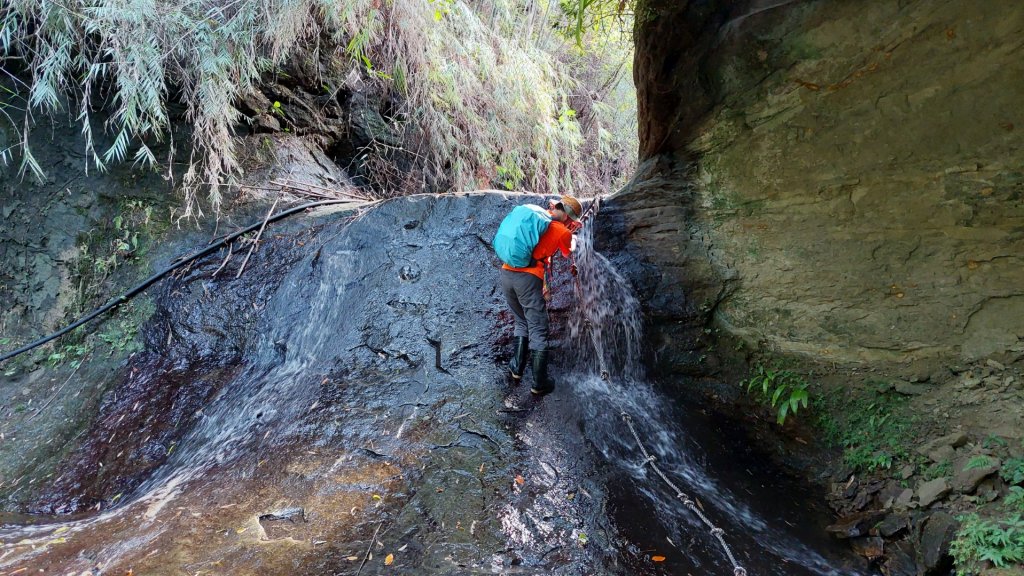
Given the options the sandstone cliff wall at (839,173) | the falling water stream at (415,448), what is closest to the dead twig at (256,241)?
the falling water stream at (415,448)

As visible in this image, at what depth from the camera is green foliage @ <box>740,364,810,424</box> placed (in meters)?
3.87

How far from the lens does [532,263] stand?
405 centimetres

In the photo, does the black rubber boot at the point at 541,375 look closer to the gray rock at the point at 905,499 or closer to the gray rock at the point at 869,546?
the gray rock at the point at 869,546

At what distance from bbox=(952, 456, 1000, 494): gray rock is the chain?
1539 millimetres

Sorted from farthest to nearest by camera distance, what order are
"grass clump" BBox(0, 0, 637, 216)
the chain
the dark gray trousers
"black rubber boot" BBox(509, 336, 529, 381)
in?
1. "grass clump" BBox(0, 0, 637, 216)
2. "black rubber boot" BBox(509, 336, 529, 381)
3. the dark gray trousers
4. the chain

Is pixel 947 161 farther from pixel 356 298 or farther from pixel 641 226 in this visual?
pixel 356 298

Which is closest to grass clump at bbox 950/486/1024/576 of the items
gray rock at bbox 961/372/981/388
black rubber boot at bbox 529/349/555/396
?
gray rock at bbox 961/372/981/388

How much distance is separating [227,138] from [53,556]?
4843mm

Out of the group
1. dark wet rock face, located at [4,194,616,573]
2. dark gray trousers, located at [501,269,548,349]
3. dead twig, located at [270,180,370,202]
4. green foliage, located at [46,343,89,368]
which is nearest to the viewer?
dark wet rock face, located at [4,194,616,573]

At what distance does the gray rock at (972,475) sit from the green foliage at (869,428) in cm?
33

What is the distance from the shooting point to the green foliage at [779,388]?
3867mm

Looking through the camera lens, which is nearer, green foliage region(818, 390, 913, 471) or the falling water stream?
the falling water stream

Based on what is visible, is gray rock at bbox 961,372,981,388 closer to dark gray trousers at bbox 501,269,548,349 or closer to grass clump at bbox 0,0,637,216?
dark gray trousers at bbox 501,269,548,349

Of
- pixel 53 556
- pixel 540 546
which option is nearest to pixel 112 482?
pixel 53 556
